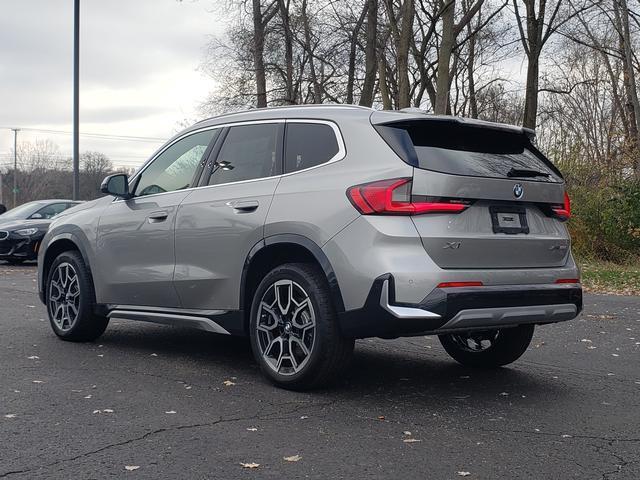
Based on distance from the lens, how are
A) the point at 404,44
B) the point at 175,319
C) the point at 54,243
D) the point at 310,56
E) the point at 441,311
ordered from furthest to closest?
the point at 310,56 → the point at 404,44 → the point at 54,243 → the point at 175,319 → the point at 441,311

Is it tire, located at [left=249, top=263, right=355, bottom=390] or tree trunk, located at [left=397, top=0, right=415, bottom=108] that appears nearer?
tire, located at [left=249, top=263, right=355, bottom=390]

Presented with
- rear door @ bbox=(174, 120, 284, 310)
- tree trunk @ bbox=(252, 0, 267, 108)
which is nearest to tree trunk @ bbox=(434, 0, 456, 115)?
tree trunk @ bbox=(252, 0, 267, 108)

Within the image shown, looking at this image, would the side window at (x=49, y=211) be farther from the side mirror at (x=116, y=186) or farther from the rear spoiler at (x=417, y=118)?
the rear spoiler at (x=417, y=118)

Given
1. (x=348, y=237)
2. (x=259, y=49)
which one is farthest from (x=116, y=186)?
(x=259, y=49)

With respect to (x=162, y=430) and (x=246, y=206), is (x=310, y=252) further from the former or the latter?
(x=162, y=430)

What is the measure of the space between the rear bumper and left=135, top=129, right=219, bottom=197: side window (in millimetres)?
2127

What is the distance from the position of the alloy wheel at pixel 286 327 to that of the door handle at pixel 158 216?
1.32 meters

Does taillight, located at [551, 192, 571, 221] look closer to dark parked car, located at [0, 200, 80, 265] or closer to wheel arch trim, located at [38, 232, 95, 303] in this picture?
wheel arch trim, located at [38, 232, 95, 303]

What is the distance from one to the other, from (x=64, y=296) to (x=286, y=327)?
2901mm

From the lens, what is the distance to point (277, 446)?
4.23 metres

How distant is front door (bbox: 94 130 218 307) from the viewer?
643 cm

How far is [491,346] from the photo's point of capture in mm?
6371

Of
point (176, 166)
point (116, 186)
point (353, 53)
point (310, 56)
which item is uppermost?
point (310, 56)

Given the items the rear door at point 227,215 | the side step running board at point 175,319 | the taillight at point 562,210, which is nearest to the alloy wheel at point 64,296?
the side step running board at point 175,319
